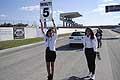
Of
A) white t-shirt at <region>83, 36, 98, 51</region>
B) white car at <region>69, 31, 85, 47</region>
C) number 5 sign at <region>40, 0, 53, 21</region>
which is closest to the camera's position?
number 5 sign at <region>40, 0, 53, 21</region>

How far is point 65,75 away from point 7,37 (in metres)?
28.4

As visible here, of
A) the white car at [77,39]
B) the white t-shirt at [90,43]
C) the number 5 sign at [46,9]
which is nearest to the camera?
the number 5 sign at [46,9]

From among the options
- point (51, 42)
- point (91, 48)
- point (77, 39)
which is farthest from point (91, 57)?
point (77, 39)

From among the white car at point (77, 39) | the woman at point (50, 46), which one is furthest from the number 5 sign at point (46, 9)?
the white car at point (77, 39)

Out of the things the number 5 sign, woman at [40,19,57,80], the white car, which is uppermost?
the number 5 sign

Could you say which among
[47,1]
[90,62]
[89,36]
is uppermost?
[47,1]

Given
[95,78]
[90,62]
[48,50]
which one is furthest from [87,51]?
[48,50]

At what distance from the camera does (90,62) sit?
29.6 feet

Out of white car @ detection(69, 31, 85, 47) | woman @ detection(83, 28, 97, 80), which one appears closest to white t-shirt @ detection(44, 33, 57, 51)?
woman @ detection(83, 28, 97, 80)

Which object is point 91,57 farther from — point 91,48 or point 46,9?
point 46,9

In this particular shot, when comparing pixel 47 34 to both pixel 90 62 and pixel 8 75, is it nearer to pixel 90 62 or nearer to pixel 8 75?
pixel 90 62

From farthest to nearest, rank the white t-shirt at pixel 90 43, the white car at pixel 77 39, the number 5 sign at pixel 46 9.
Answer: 1. the white car at pixel 77 39
2. the white t-shirt at pixel 90 43
3. the number 5 sign at pixel 46 9

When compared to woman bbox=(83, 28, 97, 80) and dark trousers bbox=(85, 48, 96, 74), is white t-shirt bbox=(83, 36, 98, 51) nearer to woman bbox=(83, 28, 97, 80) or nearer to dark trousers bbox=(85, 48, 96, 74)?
woman bbox=(83, 28, 97, 80)

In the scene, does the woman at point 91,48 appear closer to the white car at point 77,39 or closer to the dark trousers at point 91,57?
the dark trousers at point 91,57
